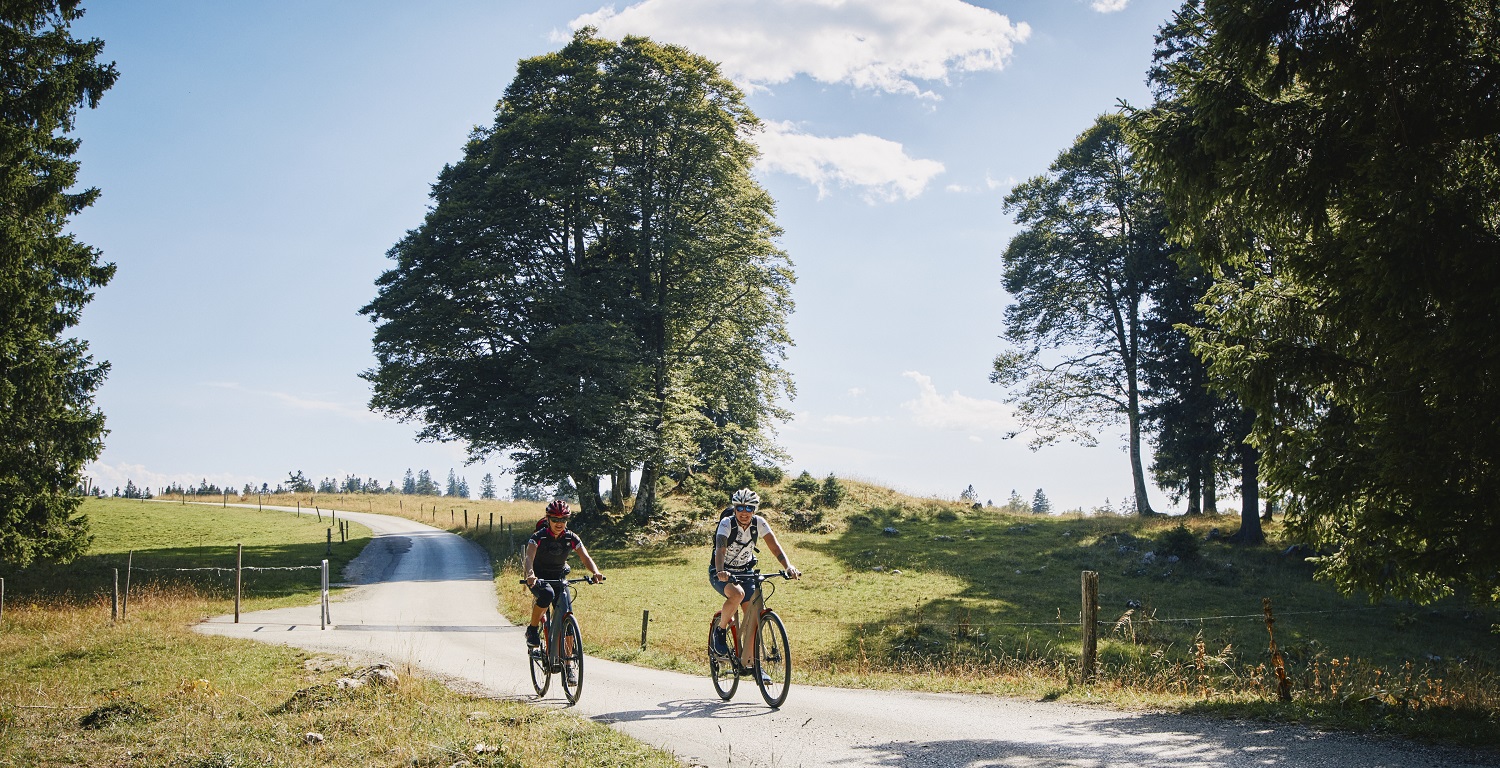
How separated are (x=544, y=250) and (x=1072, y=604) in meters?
24.5

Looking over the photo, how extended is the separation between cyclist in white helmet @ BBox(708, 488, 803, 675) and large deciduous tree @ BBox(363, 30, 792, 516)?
21.9 meters

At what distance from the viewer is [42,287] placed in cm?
1991

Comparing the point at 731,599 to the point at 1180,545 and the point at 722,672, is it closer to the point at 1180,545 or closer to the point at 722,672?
the point at 722,672

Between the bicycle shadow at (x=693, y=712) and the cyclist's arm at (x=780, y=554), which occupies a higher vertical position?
the cyclist's arm at (x=780, y=554)

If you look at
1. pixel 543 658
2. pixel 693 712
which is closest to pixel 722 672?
pixel 693 712

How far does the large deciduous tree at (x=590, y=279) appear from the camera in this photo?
105 feet

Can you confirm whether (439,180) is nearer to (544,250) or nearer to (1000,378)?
(544,250)

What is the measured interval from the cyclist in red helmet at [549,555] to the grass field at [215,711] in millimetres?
1247

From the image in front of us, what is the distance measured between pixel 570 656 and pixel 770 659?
8.11ft

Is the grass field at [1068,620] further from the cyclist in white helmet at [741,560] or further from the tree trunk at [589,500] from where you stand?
the cyclist in white helmet at [741,560]

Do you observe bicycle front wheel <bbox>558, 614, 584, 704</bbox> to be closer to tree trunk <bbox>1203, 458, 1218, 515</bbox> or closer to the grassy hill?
the grassy hill

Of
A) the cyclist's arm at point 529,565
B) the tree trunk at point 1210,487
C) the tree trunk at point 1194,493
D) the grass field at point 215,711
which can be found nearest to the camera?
the grass field at point 215,711

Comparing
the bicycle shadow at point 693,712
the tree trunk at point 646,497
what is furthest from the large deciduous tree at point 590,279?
the bicycle shadow at point 693,712

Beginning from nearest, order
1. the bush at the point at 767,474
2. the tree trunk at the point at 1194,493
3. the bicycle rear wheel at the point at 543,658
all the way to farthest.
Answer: the bicycle rear wheel at the point at 543,658 → the tree trunk at the point at 1194,493 → the bush at the point at 767,474
